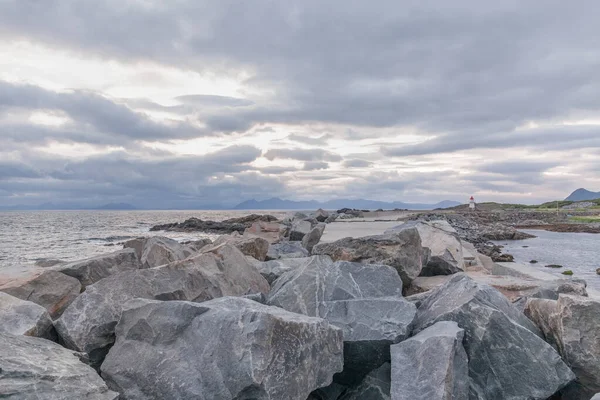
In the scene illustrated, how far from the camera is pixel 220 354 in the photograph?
345 cm

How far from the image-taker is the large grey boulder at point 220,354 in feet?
10.8

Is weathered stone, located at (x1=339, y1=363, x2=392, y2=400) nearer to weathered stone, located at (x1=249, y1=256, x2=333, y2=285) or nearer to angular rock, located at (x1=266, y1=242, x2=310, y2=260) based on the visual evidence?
weathered stone, located at (x1=249, y1=256, x2=333, y2=285)

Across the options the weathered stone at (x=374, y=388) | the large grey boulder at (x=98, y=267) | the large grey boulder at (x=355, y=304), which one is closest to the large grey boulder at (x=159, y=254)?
the large grey boulder at (x=98, y=267)

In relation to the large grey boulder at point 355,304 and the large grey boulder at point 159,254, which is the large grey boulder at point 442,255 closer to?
the large grey boulder at point 355,304

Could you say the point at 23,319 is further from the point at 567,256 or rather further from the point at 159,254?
the point at 567,256

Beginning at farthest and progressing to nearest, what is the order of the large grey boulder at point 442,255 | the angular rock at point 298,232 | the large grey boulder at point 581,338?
the angular rock at point 298,232, the large grey boulder at point 442,255, the large grey boulder at point 581,338

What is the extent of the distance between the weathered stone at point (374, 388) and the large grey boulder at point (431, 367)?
37cm

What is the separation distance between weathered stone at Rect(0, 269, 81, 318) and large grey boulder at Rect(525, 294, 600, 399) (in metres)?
5.48

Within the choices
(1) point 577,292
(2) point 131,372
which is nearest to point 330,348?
(2) point 131,372

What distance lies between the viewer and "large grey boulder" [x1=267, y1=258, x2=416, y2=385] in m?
4.06

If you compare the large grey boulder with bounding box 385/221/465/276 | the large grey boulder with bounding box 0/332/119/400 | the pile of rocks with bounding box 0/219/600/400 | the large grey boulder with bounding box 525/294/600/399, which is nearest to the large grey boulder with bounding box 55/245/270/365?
the pile of rocks with bounding box 0/219/600/400

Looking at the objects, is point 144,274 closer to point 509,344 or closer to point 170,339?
point 170,339

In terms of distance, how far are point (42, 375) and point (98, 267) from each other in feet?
12.1

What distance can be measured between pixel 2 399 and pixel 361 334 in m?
2.69
